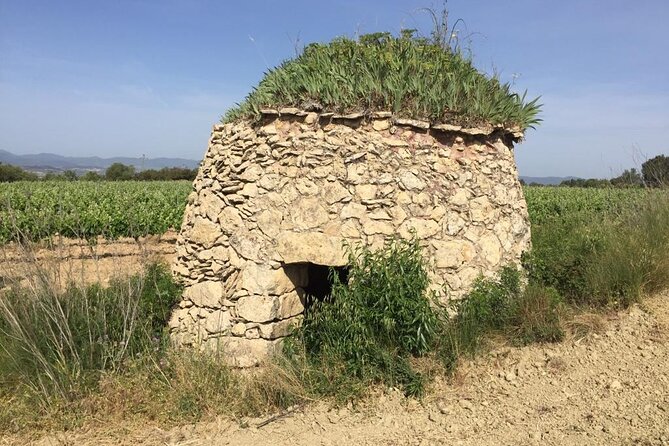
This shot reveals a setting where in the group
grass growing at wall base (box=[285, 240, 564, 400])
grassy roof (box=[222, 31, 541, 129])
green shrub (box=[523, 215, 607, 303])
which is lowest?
grass growing at wall base (box=[285, 240, 564, 400])

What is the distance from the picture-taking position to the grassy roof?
5.35 m

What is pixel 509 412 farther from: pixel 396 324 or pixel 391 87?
pixel 391 87

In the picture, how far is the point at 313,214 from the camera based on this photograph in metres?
5.20

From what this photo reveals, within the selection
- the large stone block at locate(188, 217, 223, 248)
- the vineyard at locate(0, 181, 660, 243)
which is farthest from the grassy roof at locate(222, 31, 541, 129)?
the vineyard at locate(0, 181, 660, 243)

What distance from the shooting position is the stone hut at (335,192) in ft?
17.0

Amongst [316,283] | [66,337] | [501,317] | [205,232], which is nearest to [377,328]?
[501,317]

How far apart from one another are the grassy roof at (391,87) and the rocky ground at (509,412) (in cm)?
268

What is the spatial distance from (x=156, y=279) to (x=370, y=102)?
326 cm

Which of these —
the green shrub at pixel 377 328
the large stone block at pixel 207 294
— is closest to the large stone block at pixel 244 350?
the large stone block at pixel 207 294

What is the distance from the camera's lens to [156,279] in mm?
5840

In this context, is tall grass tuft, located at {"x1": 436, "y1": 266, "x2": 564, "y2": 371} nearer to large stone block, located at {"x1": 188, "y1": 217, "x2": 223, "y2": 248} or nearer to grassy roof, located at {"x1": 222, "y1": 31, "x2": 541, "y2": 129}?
grassy roof, located at {"x1": 222, "y1": 31, "x2": 541, "y2": 129}

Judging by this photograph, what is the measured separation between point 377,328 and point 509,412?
1.32m

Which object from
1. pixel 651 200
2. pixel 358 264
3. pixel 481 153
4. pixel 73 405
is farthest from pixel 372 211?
pixel 651 200

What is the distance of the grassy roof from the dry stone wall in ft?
0.60
